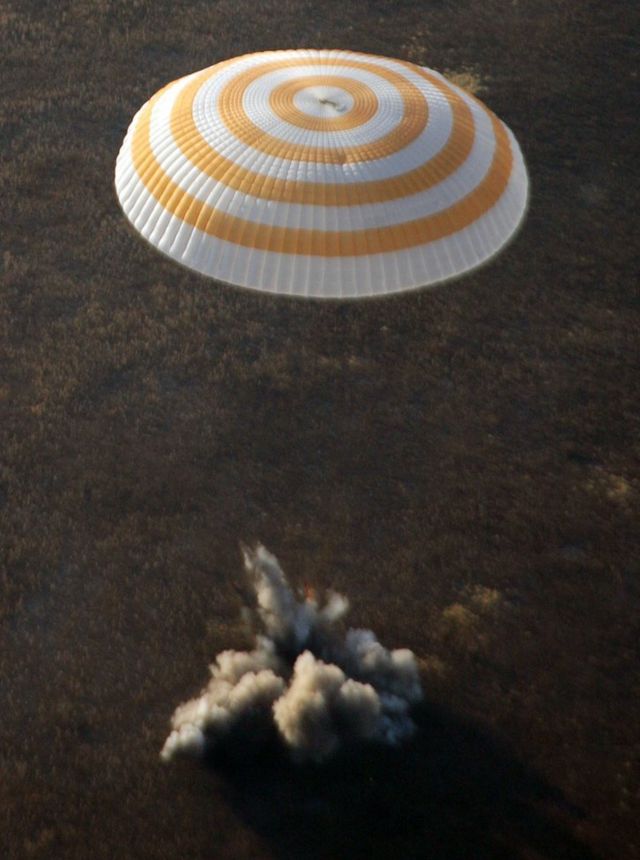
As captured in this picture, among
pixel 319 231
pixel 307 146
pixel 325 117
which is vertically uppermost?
pixel 325 117

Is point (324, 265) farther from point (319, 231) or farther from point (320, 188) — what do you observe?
point (320, 188)

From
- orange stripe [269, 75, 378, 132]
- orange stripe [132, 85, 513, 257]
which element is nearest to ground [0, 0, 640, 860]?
orange stripe [132, 85, 513, 257]

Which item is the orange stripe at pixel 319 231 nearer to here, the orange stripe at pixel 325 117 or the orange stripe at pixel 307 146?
the orange stripe at pixel 307 146

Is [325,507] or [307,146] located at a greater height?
[307,146]

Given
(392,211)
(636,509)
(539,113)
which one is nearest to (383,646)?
(636,509)

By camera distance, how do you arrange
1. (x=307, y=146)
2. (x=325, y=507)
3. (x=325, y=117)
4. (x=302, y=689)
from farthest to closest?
(x=325, y=507) < (x=302, y=689) < (x=325, y=117) < (x=307, y=146)

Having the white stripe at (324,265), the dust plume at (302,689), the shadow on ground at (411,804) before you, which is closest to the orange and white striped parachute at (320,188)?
the white stripe at (324,265)

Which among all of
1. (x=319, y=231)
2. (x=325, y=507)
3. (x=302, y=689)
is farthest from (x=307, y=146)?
(x=302, y=689)

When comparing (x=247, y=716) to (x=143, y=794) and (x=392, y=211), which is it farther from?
(x=392, y=211)
